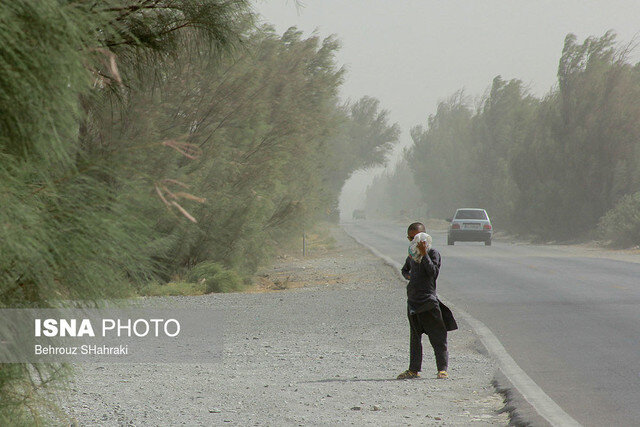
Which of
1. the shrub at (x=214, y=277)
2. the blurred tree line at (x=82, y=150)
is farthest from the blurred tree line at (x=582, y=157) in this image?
the blurred tree line at (x=82, y=150)

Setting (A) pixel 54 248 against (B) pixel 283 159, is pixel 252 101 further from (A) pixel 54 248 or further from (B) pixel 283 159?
(A) pixel 54 248

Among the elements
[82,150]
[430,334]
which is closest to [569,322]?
[430,334]

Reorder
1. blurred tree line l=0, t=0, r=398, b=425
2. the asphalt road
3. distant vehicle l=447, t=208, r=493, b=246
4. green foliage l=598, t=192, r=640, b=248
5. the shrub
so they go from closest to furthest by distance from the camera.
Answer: blurred tree line l=0, t=0, r=398, b=425 → the asphalt road → the shrub → green foliage l=598, t=192, r=640, b=248 → distant vehicle l=447, t=208, r=493, b=246

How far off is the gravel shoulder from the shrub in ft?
11.2

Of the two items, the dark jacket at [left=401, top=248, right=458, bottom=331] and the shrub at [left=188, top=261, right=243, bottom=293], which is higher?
the dark jacket at [left=401, top=248, right=458, bottom=331]

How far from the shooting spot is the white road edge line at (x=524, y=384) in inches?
259

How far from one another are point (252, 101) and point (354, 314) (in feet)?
17.0

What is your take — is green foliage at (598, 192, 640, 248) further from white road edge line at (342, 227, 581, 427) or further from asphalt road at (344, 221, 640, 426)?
white road edge line at (342, 227, 581, 427)

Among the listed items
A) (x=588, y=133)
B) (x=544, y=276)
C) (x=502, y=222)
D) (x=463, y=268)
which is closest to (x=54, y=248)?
(x=544, y=276)

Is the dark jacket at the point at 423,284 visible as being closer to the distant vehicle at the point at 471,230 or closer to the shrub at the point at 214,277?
the shrub at the point at 214,277

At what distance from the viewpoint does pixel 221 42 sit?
4.92 meters

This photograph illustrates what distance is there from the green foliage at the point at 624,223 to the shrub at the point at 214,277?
1035 inches

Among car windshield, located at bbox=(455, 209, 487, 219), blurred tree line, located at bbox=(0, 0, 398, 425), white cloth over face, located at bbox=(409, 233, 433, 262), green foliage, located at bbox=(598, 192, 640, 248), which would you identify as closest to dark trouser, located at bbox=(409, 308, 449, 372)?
white cloth over face, located at bbox=(409, 233, 433, 262)

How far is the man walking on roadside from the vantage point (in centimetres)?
820
